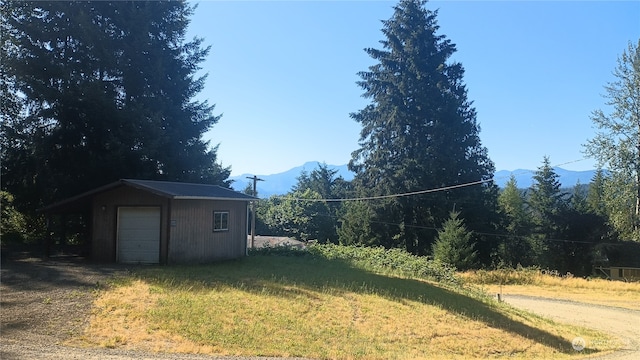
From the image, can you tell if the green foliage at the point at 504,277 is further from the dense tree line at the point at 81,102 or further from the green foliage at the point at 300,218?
the green foliage at the point at 300,218

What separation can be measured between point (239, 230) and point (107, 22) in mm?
13883

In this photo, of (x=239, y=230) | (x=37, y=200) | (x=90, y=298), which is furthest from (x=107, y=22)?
(x=90, y=298)

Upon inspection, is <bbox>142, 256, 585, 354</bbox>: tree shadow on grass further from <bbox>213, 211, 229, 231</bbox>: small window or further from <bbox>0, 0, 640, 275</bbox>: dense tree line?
<bbox>0, 0, 640, 275</bbox>: dense tree line

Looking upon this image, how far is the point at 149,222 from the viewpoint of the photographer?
56.0 ft

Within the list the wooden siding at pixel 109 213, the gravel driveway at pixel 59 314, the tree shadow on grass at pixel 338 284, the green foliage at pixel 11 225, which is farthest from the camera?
the green foliage at pixel 11 225

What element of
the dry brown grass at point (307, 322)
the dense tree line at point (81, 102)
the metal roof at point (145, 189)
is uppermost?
the dense tree line at point (81, 102)

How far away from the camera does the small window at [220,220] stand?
1872 centimetres

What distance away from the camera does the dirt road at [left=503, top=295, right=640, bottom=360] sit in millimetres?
12977

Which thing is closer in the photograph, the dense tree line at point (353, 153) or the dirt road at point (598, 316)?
the dirt road at point (598, 316)

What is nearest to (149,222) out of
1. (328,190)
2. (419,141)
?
(419,141)

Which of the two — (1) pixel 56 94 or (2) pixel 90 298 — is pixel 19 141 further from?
(2) pixel 90 298

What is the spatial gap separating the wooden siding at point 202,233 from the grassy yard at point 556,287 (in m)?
13.6

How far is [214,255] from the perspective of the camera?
60.8 feet

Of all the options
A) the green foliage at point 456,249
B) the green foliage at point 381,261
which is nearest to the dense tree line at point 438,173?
the green foliage at point 456,249
